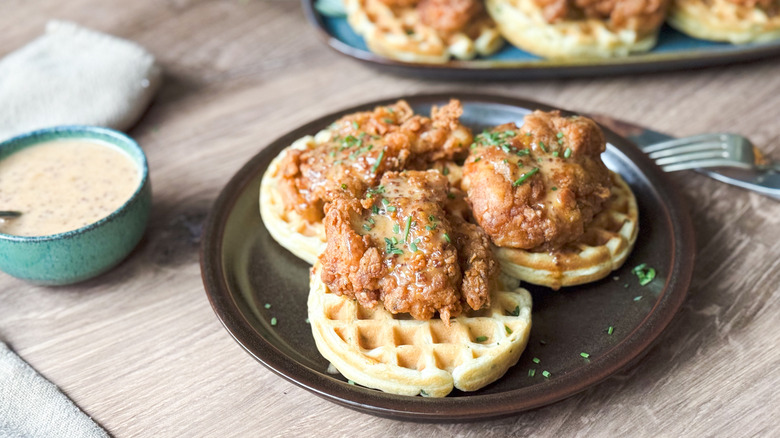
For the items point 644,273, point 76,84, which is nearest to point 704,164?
point 644,273

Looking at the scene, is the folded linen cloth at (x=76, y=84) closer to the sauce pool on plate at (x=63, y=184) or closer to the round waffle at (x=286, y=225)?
the sauce pool on plate at (x=63, y=184)

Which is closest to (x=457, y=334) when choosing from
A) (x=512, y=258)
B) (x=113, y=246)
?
(x=512, y=258)

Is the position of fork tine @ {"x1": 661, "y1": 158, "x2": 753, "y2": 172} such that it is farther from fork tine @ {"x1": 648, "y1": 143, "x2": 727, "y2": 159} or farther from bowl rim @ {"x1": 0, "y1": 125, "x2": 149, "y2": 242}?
bowl rim @ {"x1": 0, "y1": 125, "x2": 149, "y2": 242}

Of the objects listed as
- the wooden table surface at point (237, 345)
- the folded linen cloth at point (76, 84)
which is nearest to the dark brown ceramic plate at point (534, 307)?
the wooden table surface at point (237, 345)

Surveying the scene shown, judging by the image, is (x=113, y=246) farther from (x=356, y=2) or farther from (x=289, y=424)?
(x=356, y=2)

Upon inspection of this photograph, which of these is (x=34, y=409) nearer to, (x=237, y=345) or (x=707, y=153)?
(x=237, y=345)

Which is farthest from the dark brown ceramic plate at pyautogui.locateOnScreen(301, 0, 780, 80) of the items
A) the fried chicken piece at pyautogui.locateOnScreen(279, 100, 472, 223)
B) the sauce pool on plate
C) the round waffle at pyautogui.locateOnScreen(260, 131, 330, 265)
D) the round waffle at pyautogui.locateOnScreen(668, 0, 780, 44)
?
the sauce pool on plate
